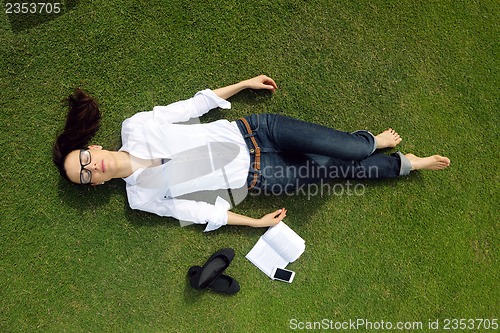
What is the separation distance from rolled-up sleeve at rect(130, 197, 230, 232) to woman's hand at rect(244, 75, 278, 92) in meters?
1.25

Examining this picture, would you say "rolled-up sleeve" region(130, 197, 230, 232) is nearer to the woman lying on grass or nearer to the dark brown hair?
the woman lying on grass

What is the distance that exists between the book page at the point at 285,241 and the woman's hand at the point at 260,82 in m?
1.41

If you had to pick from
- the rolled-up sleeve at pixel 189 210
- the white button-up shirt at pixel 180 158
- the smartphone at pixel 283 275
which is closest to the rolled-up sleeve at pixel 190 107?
the white button-up shirt at pixel 180 158

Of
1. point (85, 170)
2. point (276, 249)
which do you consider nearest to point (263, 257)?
point (276, 249)

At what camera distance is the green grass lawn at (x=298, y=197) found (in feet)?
12.2

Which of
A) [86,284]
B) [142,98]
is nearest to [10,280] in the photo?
[86,284]

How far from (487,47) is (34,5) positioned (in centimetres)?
468

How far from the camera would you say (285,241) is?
12.5 ft

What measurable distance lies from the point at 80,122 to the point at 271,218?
2.04 m

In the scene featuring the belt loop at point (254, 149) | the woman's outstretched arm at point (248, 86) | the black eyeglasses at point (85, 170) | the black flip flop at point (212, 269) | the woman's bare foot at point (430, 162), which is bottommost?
the black flip flop at point (212, 269)

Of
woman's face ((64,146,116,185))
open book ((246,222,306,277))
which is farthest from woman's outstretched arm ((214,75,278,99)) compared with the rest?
open book ((246,222,306,277))

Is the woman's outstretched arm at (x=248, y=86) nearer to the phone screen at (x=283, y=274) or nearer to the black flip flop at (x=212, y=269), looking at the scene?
the black flip flop at (x=212, y=269)

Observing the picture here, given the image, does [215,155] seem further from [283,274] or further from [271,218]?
[283,274]

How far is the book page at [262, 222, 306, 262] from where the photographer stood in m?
3.79
